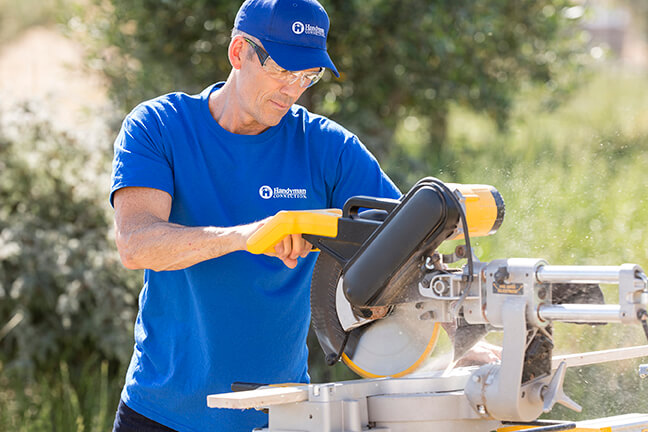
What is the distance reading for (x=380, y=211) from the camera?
2.18 metres

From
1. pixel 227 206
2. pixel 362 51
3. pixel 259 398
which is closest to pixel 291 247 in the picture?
pixel 259 398

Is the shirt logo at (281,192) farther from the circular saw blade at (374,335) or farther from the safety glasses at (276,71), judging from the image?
the circular saw blade at (374,335)

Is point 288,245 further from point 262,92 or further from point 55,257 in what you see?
point 55,257

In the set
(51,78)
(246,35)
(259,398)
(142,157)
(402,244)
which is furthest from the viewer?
(51,78)

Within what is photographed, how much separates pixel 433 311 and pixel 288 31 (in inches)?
39.4

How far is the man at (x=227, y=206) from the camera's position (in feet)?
8.60

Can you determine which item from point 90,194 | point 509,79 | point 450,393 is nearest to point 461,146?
point 509,79

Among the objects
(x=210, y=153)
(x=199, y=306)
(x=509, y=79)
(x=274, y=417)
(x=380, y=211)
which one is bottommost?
(x=274, y=417)

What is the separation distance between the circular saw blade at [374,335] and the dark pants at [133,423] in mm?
702

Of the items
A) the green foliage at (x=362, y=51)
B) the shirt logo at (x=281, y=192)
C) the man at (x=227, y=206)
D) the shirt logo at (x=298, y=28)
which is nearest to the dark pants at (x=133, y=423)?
the man at (x=227, y=206)

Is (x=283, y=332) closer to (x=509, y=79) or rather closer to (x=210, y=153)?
(x=210, y=153)

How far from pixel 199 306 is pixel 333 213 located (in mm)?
654

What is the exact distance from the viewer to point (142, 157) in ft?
8.36

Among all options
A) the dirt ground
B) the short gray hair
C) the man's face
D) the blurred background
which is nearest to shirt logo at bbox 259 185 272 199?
the man's face
